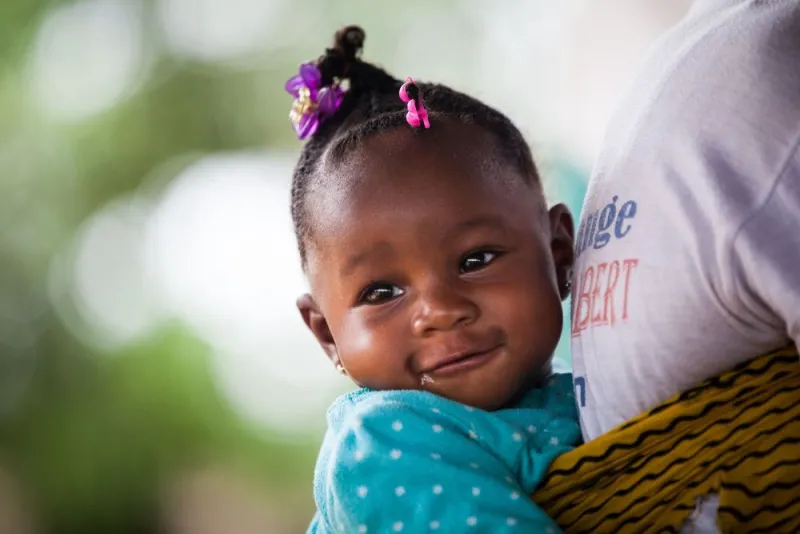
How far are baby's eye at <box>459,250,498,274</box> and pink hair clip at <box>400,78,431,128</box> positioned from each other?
18cm

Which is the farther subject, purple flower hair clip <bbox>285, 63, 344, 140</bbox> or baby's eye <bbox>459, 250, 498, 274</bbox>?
purple flower hair clip <bbox>285, 63, 344, 140</bbox>

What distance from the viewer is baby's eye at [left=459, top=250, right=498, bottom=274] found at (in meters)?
1.09

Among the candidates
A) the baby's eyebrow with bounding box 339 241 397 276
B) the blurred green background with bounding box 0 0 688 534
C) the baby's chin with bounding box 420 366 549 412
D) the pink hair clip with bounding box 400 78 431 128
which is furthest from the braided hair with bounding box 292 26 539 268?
the blurred green background with bounding box 0 0 688 534

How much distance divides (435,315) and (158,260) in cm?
234

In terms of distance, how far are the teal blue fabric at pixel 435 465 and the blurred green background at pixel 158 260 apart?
2155 millimetres

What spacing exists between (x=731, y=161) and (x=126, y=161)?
2827mm

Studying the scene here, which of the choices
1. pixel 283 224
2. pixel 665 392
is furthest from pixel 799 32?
pixel 283 224

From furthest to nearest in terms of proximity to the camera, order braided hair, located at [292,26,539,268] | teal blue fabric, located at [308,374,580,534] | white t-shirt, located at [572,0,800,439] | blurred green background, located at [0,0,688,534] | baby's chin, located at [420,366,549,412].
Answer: blurred green background, located at [0,0,688,534] < braided hair, located at [292,26,539,268] < baby's chin, located at [420,366,549,412] < teal blue fabric, located at [308,374,580,534] < white t-shirt, located at [572,0,800,439]

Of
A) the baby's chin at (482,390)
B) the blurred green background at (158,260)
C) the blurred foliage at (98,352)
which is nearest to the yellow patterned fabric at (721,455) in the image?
the baby's chin at (482,390)

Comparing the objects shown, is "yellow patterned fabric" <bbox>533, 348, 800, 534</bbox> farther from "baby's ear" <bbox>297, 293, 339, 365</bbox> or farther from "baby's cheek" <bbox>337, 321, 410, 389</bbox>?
"baby's ear" <bbox>297, 293, 339, 365</bbox>

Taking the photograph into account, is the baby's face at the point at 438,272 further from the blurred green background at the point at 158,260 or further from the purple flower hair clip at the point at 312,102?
the blurred green background at the point at 158,260

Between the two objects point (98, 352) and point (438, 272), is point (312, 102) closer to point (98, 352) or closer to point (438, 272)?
point (438, 272)

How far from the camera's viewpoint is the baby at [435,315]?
0.94m

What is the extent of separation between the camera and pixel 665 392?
863mm
